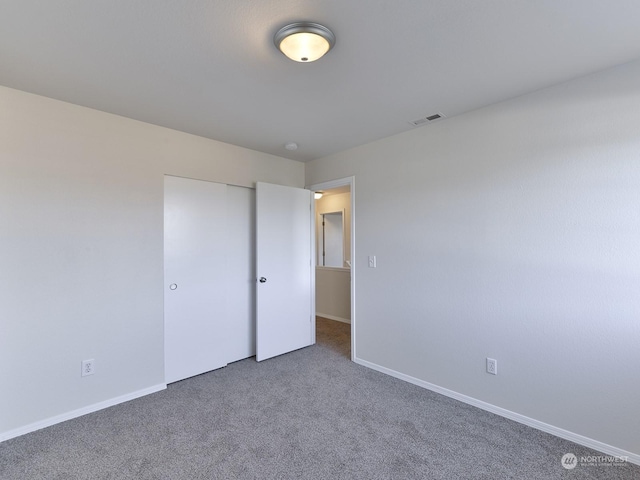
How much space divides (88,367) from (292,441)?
1.76 metres

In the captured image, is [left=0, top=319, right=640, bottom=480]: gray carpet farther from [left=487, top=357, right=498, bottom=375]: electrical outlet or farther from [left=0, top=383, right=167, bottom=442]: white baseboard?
[left=487, top=357, right=498, bottom=375]: electrical outlet

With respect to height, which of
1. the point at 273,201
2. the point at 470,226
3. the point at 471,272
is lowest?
the point at 471,272

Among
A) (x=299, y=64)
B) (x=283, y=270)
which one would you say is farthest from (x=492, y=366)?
(x=299, y=64)

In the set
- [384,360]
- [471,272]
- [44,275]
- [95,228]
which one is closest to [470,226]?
[471,272]

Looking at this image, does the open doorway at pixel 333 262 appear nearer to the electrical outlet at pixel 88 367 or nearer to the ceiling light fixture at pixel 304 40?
the electrical outlet at pixel 88 367

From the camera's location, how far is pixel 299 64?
1892 mm

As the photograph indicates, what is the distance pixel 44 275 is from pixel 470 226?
3386 mm

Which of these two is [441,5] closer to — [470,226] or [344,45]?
[344,45]

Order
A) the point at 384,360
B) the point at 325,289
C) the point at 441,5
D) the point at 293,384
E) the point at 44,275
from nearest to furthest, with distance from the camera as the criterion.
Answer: the point at 441,5
the point at 44,275
the point at 293,384
the point at 384,360
the point at 325,289

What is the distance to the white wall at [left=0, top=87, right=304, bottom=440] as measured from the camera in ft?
7.16

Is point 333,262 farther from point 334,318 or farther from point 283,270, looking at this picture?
point 283,270

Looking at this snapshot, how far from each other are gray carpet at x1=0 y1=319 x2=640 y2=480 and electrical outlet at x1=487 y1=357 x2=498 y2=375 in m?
0.33

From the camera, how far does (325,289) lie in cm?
558

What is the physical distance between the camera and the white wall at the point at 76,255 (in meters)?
2.18
